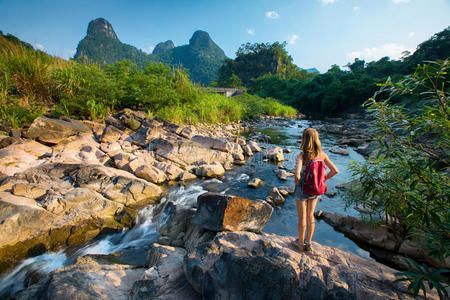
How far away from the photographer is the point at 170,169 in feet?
20.4

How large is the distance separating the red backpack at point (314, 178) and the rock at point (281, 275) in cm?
80

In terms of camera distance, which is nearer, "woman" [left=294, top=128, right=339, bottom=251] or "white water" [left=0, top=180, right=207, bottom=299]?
"woman" [left=294, top=128, right=339, bottom=251]

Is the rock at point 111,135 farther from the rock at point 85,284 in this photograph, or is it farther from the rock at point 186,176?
the rock at point 85,284

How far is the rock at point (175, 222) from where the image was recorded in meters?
3.49

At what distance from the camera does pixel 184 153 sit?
23.2 feet

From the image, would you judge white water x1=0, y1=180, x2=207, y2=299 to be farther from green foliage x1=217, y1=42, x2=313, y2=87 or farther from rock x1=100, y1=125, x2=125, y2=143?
green foliage x1=217, y1=42, x2=313, y2=87

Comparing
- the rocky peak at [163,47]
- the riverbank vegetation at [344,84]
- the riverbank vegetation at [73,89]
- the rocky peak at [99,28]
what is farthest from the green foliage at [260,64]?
the rocky peak at [163,47]

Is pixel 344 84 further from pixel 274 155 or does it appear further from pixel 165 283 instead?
pixel 165 283

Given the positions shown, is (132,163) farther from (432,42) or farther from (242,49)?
(242,49)

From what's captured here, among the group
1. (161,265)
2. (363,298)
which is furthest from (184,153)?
(363,298)

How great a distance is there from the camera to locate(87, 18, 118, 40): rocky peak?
102 metres

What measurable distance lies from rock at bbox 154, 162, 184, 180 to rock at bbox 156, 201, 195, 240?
2572mm

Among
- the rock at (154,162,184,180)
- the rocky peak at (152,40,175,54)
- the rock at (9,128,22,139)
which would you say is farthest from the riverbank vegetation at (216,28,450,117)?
the rocky peak at (152,40,175,54)

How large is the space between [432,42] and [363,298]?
120ft
